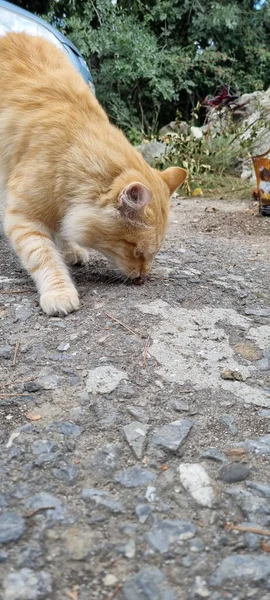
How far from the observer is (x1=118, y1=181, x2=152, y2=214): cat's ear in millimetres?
2520

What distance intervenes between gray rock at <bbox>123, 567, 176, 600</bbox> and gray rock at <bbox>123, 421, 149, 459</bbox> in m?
0.42

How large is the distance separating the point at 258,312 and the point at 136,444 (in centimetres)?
126

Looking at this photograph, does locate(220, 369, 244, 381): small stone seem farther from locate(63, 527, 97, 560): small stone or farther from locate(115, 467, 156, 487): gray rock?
locate(63, 527, 97, 560): small stone

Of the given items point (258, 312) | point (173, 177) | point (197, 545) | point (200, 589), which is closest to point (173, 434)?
point (197, 545)

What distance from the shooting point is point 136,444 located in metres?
1.68

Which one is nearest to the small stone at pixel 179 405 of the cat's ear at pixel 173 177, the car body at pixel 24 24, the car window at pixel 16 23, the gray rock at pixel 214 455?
the gray rock at pixel 214 455

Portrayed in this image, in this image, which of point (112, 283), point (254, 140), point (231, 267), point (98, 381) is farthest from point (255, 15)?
point (98, 381)

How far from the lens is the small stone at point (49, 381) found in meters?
1.97

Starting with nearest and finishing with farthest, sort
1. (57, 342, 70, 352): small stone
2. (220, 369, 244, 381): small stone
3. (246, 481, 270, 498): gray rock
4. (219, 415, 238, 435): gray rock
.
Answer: (246, 481, 270, 498): gray rock, (219, 415, 238, 435): gray rock, (220, 369, 244, 381): small stone, (57, 342, 70, 352): small stone

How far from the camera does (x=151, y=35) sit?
32.0ft

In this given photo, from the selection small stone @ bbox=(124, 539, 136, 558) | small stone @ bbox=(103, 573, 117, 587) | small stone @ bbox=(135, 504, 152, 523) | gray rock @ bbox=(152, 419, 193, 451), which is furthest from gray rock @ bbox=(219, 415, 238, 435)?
small stone @ bbox=(103, 573, 117, 587)

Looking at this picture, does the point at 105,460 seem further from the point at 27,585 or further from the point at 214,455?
the point at 27,585

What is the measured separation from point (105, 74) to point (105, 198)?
295 inches

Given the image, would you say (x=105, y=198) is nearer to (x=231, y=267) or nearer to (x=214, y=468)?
(x=231, y=267)
